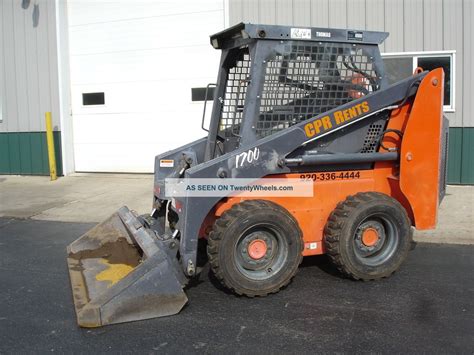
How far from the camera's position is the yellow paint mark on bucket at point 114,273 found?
473 cm

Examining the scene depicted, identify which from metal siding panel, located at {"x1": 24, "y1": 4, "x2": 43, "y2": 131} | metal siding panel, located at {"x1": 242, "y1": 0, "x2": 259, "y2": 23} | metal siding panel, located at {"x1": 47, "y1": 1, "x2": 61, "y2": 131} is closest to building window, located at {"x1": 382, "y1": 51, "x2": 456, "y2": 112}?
metal siding panel, located at {"x1": 242, "y1": 0, "x2": 259, "y2": 23}

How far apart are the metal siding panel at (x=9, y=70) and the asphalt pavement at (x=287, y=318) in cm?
836

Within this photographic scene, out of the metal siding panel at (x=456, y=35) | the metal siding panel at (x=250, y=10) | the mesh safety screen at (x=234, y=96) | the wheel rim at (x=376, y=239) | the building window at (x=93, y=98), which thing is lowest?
the wheel rim at (x=376, y=239)

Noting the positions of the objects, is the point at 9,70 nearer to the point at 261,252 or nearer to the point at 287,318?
the point at 261,252

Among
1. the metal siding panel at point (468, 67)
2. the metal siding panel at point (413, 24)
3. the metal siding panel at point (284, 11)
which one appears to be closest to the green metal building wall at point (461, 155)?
the metal siding panel at point (468, 67)

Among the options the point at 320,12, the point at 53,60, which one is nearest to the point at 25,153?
A: the point at 53,60

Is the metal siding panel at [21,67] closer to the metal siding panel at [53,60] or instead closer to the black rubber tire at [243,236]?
the metal siding panel at [53,60]

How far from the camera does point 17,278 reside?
5188 millimetres

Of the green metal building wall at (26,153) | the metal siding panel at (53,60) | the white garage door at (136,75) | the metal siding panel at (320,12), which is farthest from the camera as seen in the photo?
the green metal building wall at (26,153)

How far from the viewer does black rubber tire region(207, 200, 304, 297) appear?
4.27 metres

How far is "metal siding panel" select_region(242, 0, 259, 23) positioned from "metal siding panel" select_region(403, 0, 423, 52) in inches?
116

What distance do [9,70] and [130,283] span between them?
35.3 feet

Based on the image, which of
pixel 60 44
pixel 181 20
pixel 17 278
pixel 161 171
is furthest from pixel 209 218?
pixel 60 44

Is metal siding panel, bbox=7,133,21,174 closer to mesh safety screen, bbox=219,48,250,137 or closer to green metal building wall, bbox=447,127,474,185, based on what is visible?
mesh safety screen, bbox=219,48,250,137
